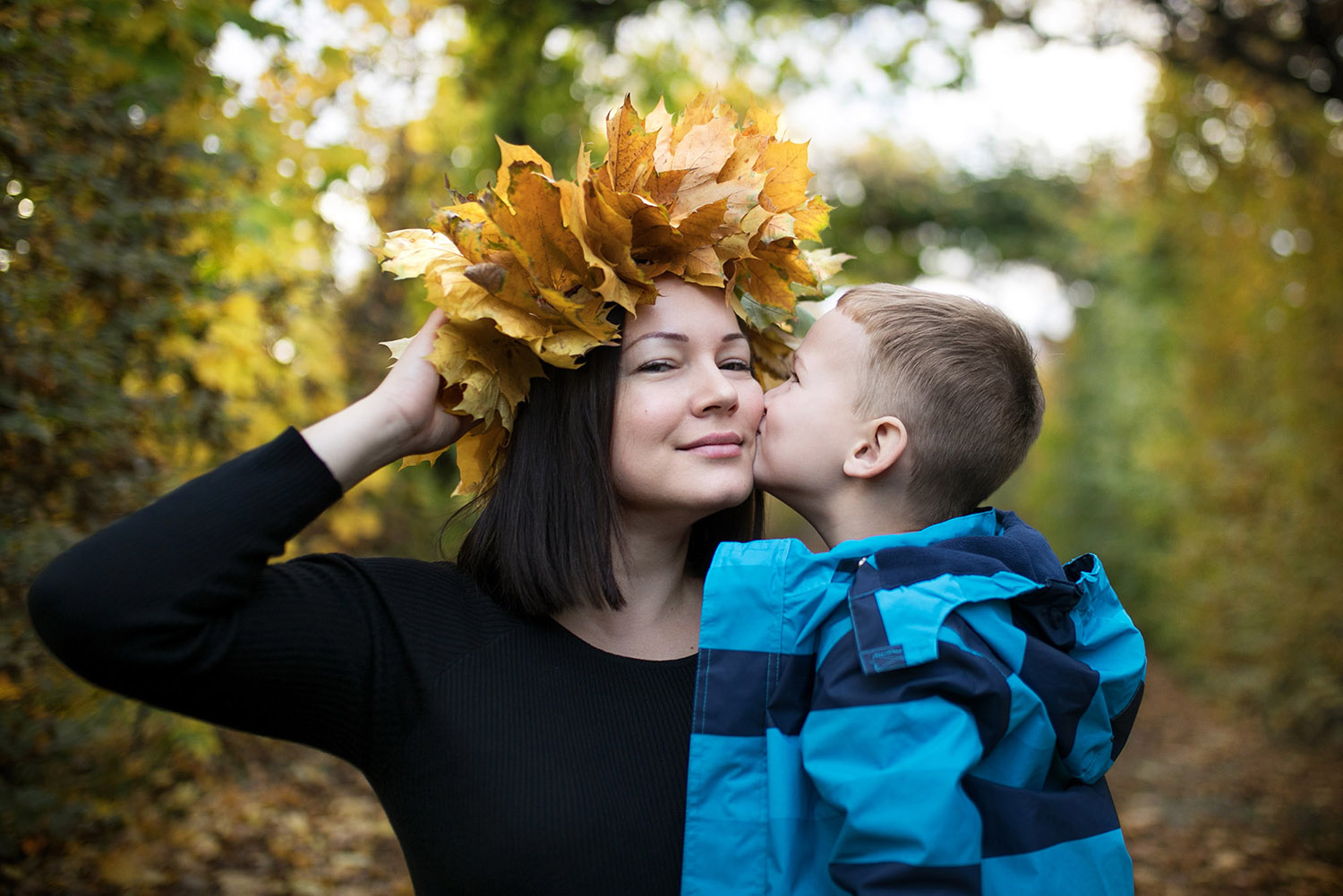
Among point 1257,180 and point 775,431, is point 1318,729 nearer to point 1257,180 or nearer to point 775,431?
point 1257,180

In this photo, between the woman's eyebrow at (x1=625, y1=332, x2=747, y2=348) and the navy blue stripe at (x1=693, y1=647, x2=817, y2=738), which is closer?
the navy blue stripe at (x1=693, y1=647, x2=817, y2=738)

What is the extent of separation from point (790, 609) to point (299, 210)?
10.2ft

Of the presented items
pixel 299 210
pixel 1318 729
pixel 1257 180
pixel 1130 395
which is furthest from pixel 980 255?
pixel 299 210

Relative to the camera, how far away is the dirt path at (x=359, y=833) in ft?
10.5

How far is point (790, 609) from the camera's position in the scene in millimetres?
1662

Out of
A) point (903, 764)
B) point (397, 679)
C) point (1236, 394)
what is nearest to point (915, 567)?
point (903, 764)

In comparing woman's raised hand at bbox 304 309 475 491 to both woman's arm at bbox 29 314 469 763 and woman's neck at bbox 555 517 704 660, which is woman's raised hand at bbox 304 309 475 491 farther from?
woman's neck at bbox 555 517 704 660

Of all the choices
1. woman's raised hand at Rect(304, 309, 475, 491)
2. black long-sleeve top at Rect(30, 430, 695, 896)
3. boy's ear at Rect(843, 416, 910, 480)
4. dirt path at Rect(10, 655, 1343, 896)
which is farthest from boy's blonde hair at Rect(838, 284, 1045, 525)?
dirt path at Rect(10, 655, 1343, 896)

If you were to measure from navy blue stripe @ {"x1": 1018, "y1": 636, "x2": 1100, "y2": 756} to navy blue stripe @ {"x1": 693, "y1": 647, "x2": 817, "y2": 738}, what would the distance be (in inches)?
14.3

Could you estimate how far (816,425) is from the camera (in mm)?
2047

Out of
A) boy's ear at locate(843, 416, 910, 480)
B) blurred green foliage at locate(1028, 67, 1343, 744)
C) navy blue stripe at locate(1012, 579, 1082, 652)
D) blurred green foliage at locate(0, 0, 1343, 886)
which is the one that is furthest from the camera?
blurred green foliage at locate(1028, 67, 1343, 744)

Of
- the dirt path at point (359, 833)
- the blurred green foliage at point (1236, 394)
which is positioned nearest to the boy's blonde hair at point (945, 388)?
the dirt path at point (359, 833)

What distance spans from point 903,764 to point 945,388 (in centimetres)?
83

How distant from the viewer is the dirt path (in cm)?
319
